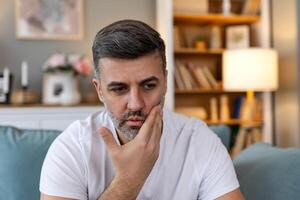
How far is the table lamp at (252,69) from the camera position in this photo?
10.3 ft

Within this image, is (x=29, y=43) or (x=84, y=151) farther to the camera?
(x=29, y=43)

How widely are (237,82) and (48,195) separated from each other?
7.76ft

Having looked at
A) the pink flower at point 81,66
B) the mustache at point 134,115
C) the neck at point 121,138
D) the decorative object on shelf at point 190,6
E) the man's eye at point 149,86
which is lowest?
the neck at point 121,138

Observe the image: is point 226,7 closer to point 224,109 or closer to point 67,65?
point 224,109

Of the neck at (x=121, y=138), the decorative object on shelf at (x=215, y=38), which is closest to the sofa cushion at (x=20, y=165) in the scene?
the neck at (x=121, y=138)

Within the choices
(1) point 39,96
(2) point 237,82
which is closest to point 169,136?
(2) point 237,82

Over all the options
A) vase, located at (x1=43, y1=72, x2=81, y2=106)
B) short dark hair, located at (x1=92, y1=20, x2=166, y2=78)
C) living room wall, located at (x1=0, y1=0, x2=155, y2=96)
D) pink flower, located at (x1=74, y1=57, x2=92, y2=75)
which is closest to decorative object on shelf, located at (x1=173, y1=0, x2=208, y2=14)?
living room wall, located at (x1=0, y1=0, x2=155, y2=96)

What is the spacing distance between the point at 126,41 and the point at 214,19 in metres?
2.72

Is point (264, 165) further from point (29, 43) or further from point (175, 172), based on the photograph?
point (29, 43)

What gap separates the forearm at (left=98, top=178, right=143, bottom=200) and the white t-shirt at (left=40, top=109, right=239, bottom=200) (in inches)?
3.9

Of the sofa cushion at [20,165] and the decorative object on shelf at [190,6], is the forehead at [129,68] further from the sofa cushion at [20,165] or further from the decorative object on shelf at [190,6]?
the decorative object on shelf at [190,6]

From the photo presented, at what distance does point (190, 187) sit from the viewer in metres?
1.17

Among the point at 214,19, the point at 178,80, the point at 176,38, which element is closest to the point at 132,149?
the point at 178,80

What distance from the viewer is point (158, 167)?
1170 mm
